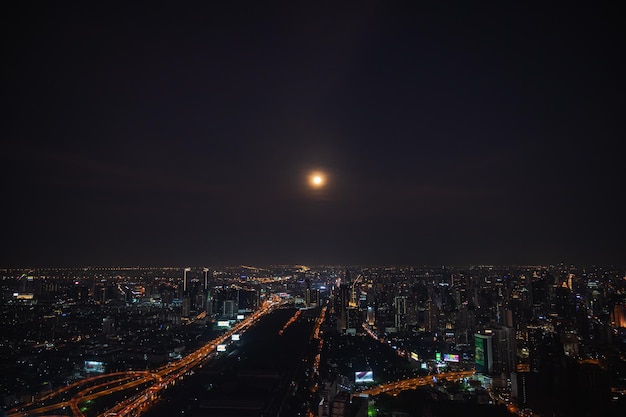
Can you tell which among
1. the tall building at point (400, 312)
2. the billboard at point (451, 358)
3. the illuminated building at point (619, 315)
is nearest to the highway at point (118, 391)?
the billboard at point (451, 358)

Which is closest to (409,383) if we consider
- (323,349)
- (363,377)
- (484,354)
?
(363,377)

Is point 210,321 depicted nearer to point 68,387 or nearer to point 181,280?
point 181,280

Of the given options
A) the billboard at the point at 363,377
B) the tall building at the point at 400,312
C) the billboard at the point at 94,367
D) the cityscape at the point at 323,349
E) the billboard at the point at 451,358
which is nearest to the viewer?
the cityscape at the point at 323,349

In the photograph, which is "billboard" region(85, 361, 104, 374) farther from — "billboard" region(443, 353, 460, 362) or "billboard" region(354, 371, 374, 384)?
"billboard" region(443, 353, 460, 362)

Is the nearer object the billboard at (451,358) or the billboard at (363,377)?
the billboard at (363,377)

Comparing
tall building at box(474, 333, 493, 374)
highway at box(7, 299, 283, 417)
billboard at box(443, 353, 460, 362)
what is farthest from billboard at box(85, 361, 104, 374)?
tall building at box(474, 333, 493, 374)

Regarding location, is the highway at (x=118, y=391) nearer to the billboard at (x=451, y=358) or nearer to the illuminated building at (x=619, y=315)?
the billboard at (x=451, y=358)
